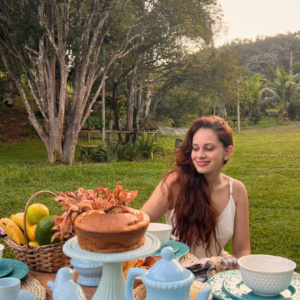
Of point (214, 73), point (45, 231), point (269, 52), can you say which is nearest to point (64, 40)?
point (214, 73)

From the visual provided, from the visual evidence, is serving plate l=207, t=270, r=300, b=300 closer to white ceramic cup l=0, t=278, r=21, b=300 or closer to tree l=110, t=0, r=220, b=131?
white ceramic cup l=0, t=278, r=21, b=300

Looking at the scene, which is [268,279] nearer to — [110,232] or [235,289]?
[235,289]

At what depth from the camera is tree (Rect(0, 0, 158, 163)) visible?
37.7ft

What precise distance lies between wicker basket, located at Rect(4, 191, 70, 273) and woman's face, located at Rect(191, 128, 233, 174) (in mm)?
935

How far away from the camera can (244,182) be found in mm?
9695

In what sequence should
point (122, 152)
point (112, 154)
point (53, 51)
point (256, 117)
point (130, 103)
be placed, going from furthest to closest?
1. point (256, 117)
2. point (130, 103)
3. point (122, 152)
4. point (112, 154)
5. point (53, 51)

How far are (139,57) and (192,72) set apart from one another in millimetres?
2550

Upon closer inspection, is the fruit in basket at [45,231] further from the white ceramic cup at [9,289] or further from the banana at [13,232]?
the white ceramic cup at [9,289]

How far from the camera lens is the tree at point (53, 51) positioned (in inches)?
452

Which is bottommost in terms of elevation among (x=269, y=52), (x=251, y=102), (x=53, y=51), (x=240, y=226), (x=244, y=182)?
(x=244, y=182)

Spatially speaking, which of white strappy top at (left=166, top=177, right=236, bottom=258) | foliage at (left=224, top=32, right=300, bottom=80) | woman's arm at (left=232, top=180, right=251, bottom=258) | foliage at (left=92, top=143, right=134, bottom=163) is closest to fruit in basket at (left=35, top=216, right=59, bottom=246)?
white strappy top at (left=166, top=177, right=236, bottom=258)

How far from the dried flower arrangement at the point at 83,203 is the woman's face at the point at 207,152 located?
82 cm

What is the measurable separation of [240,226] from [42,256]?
124cm

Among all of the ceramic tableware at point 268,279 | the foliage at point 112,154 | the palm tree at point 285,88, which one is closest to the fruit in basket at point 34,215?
the ceramic tableware at point 268,279
